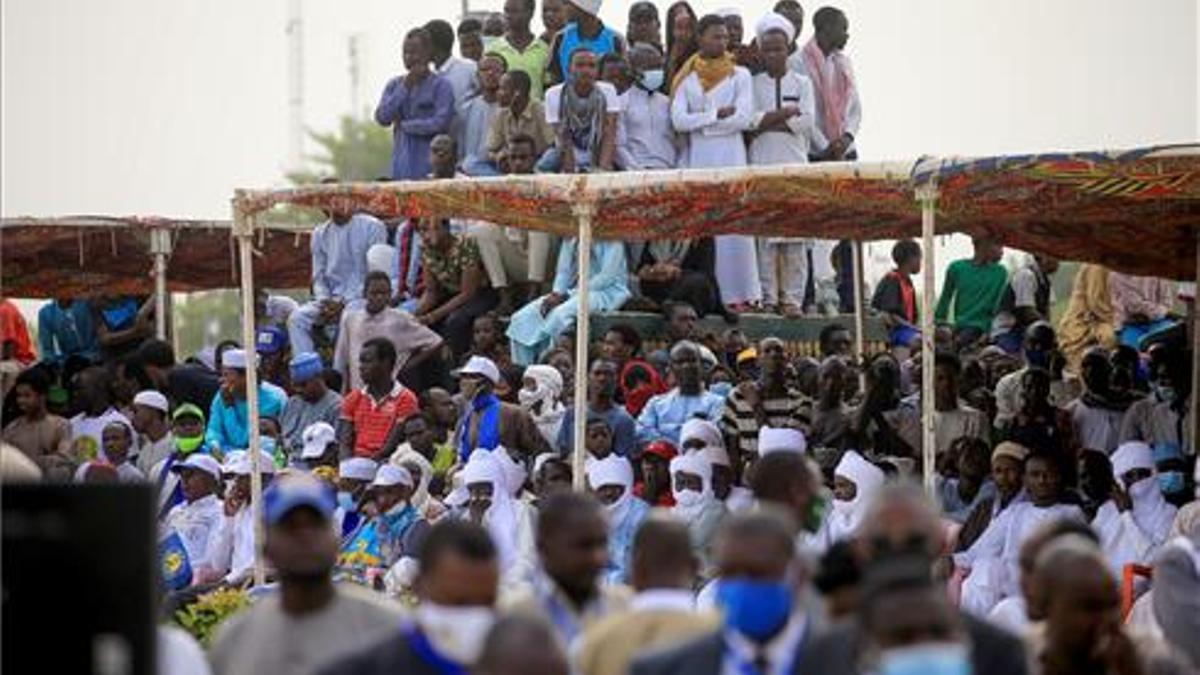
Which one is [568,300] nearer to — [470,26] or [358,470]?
[358,470]

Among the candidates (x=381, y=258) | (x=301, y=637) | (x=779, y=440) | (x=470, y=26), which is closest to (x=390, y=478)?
(x=779, y=440)

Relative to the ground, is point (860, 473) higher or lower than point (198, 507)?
higher

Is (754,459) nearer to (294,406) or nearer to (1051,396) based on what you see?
(1051,396)

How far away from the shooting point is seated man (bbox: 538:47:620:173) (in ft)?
73.6

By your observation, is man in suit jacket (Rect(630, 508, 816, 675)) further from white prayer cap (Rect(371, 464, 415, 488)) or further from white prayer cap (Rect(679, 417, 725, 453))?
white prayer cap (Rect(371, 464, 415, 488))

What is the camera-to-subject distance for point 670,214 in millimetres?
20156

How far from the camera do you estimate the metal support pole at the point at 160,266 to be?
25188mm

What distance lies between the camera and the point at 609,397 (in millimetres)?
20312

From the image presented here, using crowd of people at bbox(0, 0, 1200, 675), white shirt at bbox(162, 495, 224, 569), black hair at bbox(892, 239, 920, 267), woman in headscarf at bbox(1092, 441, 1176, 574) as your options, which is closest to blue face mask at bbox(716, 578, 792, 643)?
crowd of people at bbox(0, 0, 1200, 675)

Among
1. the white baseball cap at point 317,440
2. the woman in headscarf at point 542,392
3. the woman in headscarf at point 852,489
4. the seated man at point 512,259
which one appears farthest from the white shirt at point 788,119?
the woman in headscarf at point 852,489

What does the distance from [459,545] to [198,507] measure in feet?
36.2

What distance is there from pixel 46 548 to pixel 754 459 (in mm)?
11276

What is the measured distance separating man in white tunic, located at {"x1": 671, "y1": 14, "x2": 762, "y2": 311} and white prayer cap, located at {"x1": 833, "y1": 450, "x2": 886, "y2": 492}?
415cm

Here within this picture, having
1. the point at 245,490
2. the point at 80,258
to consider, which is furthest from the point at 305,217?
the point at 245,490
